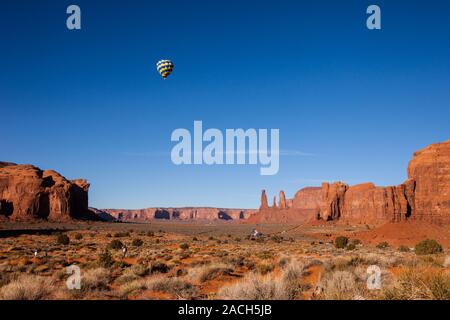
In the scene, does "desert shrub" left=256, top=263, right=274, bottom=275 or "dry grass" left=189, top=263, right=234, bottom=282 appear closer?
"dry grass" left=189, top=263, right=234, bottom=282

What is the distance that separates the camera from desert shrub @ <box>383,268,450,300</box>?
7652 mm

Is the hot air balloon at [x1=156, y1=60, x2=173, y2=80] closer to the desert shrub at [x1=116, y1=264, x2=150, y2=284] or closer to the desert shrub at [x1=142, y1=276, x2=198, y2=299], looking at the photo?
the desert shrub at [x1=116, y1=264, x2=150, y2=284]

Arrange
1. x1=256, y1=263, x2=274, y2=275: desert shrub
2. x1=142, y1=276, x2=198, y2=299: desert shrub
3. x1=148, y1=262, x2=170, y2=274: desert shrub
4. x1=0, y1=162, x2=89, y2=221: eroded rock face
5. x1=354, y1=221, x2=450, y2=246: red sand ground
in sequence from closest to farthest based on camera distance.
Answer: x1=142, y1=276, x2=198, y2=299: desert shrub
x1=256, y1=263, x2=274, y2=275: desert shrub
x1=148, y1=262, x2=170, y2=274: desert shrub
x1=354, y1=221, x2=450, y2=246: red sand ground
x1=0, y1=162, x2=89, y2=221: eroded rock face

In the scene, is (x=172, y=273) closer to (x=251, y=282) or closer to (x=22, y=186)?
(x=251, y=282)

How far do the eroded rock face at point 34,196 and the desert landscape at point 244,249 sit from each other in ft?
1.06

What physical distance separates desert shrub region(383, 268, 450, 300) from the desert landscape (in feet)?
0.10

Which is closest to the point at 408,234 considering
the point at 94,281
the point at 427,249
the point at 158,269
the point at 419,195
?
the point at 419,195

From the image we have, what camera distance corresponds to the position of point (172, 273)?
15.2 m

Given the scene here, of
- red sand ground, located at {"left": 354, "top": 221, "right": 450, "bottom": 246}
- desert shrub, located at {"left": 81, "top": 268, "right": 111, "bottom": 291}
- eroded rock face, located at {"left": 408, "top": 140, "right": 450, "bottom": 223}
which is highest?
eroded rock face, located at {"left": 408, "top": 140, "right": 450, "bottom": 223}

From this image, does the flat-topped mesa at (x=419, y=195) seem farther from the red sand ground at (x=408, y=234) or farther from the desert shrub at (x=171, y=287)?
the desert shrub at (x=171, y=287)

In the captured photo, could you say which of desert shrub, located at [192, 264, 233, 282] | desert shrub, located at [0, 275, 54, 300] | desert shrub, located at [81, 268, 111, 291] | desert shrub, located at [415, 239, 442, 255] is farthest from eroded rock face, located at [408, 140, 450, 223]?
desert shrub, located at [0, 275, 54, 300]

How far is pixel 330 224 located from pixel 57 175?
3842 inches
